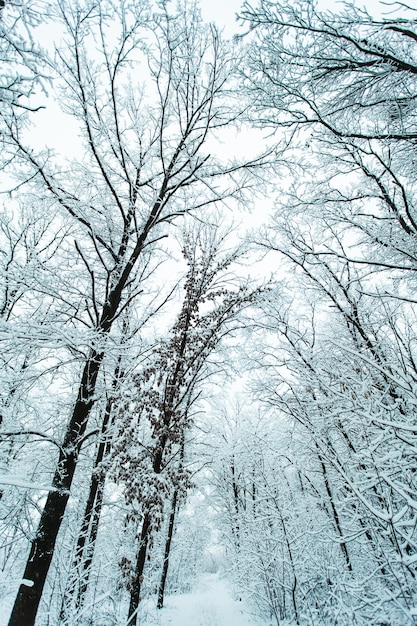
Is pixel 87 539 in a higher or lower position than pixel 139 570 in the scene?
higher

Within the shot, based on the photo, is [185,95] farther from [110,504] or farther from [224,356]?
[110,504]

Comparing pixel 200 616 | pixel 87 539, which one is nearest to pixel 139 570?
pixel 87 539

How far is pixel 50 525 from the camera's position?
3.33 m

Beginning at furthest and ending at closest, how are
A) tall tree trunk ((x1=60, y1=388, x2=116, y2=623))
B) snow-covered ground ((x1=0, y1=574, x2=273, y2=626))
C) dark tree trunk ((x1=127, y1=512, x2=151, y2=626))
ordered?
snow-covered ground ((x1=0, y1=574, x2=273, y2=626))
dark tree trunk ((x1=127, y1=512, x2=151, y2=626))
tall tree trunk ((x1=60, y1=388, x2=116, y2=623))

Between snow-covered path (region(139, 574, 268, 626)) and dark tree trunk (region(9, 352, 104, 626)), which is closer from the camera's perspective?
dark tree trunk (region(9, 352, 104, 626))

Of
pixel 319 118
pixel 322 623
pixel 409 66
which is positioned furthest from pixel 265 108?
pixel 322 623

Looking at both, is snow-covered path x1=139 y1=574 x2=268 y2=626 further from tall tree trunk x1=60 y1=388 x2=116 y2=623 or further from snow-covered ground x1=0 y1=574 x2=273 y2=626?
tall tree trunk x1=60 y1=388 x2=116 y2=623

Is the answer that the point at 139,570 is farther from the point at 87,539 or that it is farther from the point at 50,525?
the point at 50,525

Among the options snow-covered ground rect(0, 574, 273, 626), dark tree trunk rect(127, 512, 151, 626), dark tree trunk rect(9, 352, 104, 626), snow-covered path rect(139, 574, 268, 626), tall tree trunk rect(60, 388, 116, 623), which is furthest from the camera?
snow-covered path rect(139, 574, 268, 626)

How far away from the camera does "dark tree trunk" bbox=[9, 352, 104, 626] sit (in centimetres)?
298

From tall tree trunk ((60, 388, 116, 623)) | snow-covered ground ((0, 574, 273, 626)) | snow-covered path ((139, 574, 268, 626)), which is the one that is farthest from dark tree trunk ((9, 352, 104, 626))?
snow-covered path ((139, 574, 268, 626))

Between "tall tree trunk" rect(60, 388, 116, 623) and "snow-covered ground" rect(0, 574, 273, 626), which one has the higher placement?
"tall tree trunk" rect(60, 388, 116, 623)

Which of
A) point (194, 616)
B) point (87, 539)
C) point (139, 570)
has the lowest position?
point (194, 616)

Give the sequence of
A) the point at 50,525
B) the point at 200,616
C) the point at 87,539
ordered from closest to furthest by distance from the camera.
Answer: the point at 50,525 < the point at 87,539 < the point at 200,616
